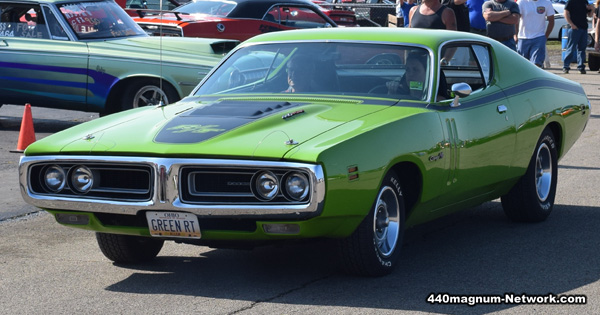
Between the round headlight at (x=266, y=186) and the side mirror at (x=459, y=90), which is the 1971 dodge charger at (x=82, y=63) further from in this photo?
the round headlight at (x=266, y=186)

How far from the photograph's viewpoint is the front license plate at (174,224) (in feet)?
17.7

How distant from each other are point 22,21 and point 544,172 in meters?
7.53

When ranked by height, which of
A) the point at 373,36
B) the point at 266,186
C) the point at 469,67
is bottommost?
the point at 266,186

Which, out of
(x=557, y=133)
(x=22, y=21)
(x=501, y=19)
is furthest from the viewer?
(x=501, y=19)

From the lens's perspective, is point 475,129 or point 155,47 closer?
point 475,129

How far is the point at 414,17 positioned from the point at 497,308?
7.09 metres

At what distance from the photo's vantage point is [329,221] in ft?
17.5

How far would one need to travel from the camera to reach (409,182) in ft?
20.2

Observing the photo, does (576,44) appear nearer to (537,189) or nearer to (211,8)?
(211,8)

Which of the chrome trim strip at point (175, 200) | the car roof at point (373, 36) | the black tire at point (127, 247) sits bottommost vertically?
the black tire at point (127, 247)

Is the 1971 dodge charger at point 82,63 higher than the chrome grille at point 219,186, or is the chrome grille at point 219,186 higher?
the chrome grille at point 219,186

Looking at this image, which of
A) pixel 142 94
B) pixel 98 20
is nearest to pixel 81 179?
pixel 142 94

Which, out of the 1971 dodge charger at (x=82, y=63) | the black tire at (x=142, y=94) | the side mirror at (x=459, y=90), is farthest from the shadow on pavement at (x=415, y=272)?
the black tire at (x=142, y=94)

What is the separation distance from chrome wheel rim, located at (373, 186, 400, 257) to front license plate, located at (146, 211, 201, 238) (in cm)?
104
